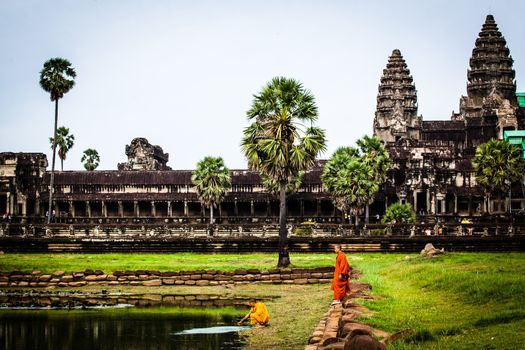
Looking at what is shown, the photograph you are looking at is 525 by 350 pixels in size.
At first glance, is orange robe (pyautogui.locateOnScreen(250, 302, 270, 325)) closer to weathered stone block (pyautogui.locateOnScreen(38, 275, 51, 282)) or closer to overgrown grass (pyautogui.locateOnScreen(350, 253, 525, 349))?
overgrown grass (pyautogui.locateOnScreen(350, 253, 525, 349))

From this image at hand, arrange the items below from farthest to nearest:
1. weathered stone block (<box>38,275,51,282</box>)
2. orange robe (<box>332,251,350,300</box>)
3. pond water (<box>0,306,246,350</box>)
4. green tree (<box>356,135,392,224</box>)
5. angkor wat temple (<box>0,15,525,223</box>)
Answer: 1. angkor wat temple (<box>0,15,525,223</box>)
2. green tree (<box>356,135,392,224</box>)
3. weathered stone block (<box>38,275,51,282</box>)
4. orange robe (<box>332,251,350,300</box>)
5. pond water (<box>0,306,246,350</box>)

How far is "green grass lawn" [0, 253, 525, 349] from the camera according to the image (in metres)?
16.2

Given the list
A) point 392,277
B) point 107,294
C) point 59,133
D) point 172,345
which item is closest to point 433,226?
point 392,277

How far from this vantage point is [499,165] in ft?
254

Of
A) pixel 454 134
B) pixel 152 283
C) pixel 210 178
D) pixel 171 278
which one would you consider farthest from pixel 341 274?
pixel 454 134

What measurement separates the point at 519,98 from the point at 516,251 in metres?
80.8

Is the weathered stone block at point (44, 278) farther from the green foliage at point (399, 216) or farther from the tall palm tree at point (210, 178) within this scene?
the tall palm tree at point (210, 178)

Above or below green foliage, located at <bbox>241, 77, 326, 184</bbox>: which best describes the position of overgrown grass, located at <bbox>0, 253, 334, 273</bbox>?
below

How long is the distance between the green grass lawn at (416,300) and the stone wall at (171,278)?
0.94 metres

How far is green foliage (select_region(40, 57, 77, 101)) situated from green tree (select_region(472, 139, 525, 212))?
35734mm

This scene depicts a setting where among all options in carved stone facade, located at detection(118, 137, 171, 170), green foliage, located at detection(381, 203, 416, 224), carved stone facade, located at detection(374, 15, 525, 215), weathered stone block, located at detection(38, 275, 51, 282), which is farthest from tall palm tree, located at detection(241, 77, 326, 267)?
carved stone facade, located at detection(118, 137, 171, 170)

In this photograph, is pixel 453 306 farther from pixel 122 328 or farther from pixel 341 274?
pixel 122 328

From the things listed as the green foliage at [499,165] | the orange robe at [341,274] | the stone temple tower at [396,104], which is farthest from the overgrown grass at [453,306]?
the stone temple tower at [396,104]

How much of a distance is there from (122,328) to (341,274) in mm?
5588
